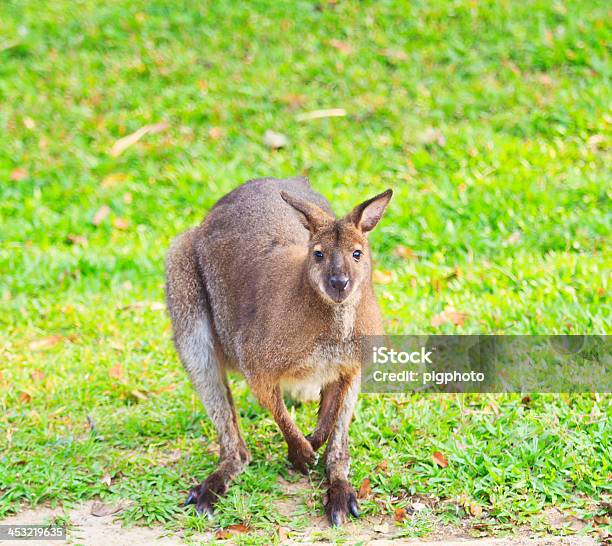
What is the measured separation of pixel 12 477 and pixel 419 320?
220cm

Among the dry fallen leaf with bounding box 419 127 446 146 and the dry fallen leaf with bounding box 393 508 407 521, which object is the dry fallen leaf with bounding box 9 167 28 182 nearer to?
the dry fallen leaf with bounding box 419 127 446 146

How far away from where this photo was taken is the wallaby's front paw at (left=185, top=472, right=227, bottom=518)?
157 inches

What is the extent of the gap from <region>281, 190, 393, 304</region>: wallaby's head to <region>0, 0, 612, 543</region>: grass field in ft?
2.98

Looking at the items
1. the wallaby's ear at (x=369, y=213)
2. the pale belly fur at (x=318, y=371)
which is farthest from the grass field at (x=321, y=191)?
the wallaby's ear at (x=369, y=213)

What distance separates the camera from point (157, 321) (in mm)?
5621

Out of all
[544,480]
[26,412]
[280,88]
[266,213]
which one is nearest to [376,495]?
[544,480]

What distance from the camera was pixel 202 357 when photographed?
4.38 meters

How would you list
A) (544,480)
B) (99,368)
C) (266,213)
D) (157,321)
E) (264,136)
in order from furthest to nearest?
(264,136) → (157,321) → (99,368) → (266,213) → (544,480)

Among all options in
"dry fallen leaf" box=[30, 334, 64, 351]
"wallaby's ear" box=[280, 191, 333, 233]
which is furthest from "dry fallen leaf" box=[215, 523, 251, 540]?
"dry fallen leaf" box=[30, 334, 64, 351]

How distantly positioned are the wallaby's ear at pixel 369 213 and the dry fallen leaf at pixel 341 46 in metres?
4.82

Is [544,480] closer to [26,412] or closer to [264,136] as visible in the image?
[26,412]

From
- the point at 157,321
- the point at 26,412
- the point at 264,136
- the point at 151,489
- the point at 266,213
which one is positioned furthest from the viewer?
the point at 264,136

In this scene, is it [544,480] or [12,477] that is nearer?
[544,480]

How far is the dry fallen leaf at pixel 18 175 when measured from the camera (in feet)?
24.3
